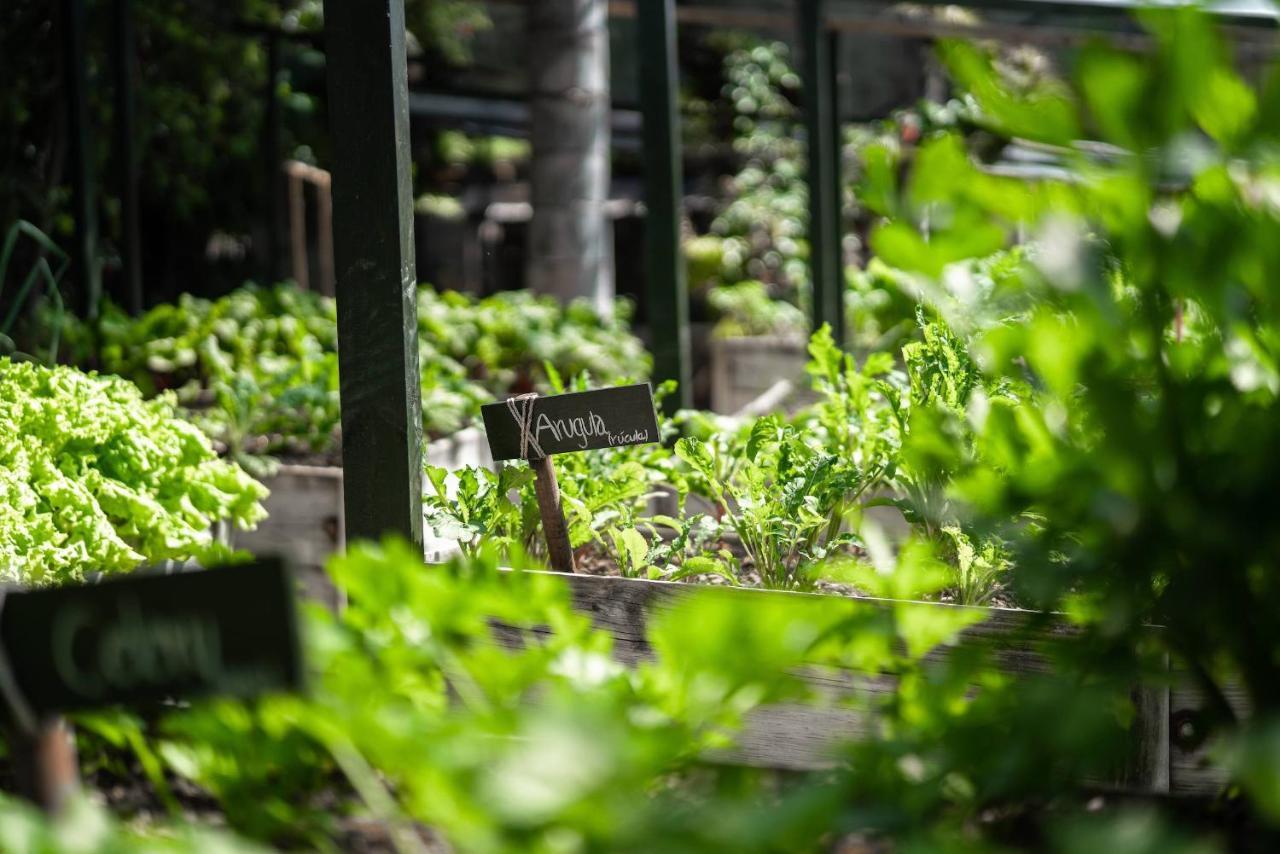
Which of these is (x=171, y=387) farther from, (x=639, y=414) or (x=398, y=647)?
(x=398, y=647)

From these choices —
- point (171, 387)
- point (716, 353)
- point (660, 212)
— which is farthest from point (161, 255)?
point (660, 212)

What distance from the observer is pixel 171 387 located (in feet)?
12.6

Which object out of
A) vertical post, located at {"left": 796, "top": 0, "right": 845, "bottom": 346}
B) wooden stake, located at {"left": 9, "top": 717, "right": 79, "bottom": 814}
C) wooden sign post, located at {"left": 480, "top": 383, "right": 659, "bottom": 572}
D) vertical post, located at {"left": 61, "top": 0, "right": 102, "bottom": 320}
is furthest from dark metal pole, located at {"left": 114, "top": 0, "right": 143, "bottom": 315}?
wooden stake, located at {"left": 9, "top": 717, "right": 79, "bottom": 814}

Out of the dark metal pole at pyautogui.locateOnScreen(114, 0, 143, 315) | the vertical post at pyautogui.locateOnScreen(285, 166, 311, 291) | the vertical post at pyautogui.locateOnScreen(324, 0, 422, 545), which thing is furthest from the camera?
the vertical post at pyautogui.locateOnScreen(285, 166, 311, 291)

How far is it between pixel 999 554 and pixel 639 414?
54 centimetres

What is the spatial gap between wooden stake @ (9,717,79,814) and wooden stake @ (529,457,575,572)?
1.04 metres

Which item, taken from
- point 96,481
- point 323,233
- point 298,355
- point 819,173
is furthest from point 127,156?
point 323,233

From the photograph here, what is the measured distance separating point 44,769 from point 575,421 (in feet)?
3.48

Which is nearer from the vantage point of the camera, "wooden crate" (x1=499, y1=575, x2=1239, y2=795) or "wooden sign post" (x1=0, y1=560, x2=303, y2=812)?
"wooden sign post" (x1=0, y1=560, x2=303, y2=812)

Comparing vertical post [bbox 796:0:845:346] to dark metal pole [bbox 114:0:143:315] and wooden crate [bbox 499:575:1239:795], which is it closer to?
dark metal pole [bbox 114:0:143:315]

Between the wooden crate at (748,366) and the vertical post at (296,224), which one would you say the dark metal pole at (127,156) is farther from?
the vertical post at (296,224)

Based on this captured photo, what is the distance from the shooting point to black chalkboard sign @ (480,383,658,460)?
1845mm

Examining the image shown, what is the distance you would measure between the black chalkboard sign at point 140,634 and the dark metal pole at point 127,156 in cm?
360

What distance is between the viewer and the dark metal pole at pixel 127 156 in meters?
4.14
